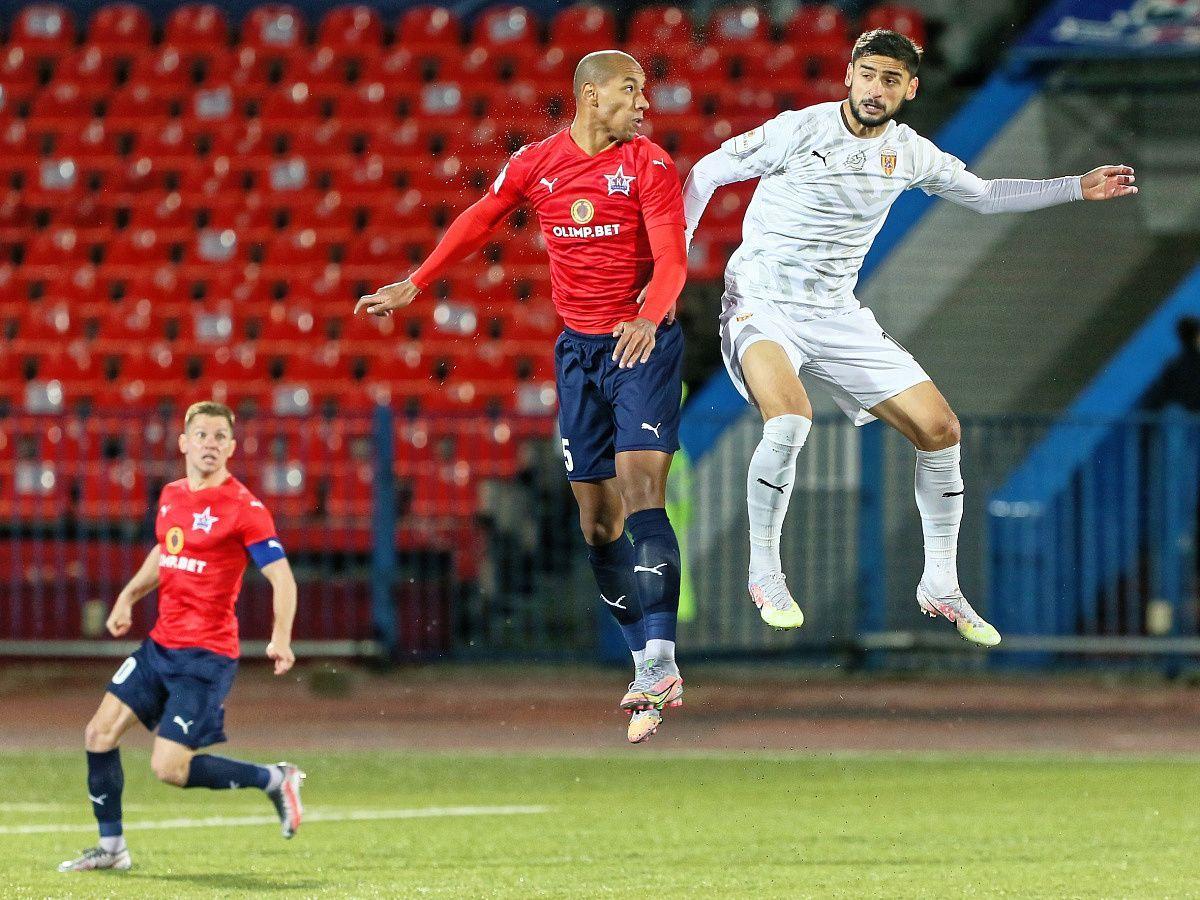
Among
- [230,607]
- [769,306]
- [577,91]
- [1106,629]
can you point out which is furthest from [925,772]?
[577,91]

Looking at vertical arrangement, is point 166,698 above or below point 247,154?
below

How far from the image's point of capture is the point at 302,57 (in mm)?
20016

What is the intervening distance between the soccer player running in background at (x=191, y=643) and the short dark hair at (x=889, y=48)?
317cm

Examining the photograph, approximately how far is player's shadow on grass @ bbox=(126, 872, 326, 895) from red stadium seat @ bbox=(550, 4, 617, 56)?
1121 cm

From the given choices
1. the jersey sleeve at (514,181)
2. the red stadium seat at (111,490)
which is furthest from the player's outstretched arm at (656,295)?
the red stadium seat at (111,490)

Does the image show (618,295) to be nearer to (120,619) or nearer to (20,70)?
(120,619)

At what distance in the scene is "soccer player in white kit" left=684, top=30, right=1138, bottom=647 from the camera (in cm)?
739

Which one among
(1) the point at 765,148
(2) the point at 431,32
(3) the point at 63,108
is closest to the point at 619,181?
(1) the point at 765,148

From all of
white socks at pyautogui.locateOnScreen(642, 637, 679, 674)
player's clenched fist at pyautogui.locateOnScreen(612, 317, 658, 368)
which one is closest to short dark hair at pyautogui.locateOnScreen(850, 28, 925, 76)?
player's clenched fist at pyautogui.locateOnScreen(612, 317, 658, 368)

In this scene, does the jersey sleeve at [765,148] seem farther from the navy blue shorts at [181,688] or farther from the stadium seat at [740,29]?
the stadium seat at [740,29]

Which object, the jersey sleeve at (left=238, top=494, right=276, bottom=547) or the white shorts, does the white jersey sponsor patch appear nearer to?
the white shorts

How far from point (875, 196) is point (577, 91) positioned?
1098 mm

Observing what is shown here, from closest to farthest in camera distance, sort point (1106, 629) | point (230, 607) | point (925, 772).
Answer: point (230, 607) → point (925, 772) → point (1106, 629)

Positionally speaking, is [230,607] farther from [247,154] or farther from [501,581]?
[247,154]
